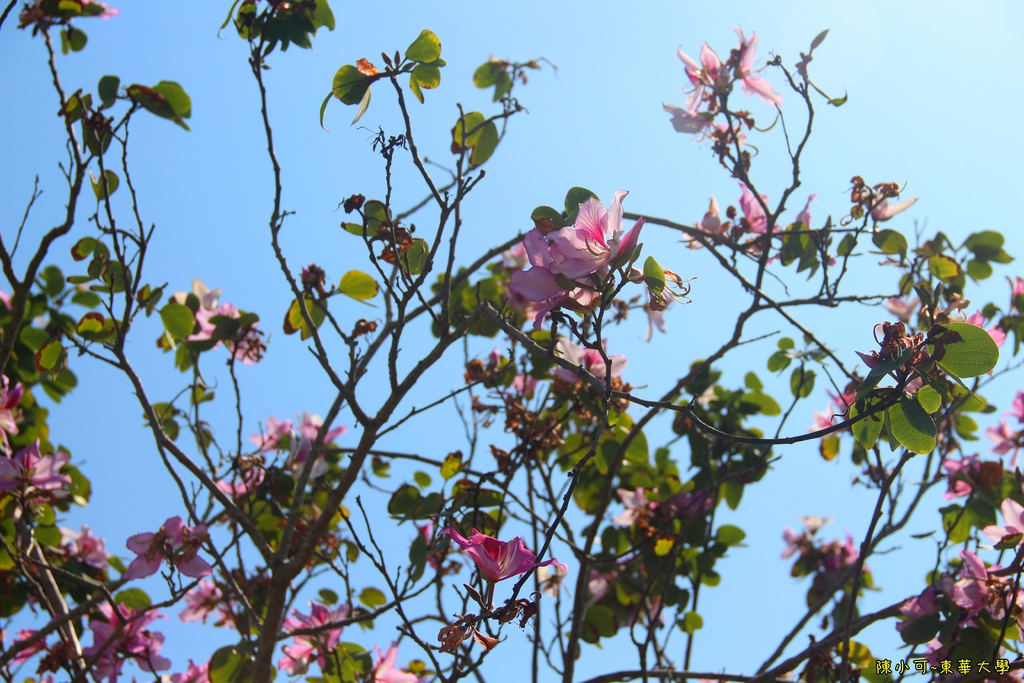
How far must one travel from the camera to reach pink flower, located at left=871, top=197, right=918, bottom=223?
75.4 inches

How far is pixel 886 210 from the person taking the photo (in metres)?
1.94

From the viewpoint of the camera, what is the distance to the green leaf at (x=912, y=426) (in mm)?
991

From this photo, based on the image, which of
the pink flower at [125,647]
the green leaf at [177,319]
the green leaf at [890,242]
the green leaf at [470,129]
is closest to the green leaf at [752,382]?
the green leaf at [890,242]

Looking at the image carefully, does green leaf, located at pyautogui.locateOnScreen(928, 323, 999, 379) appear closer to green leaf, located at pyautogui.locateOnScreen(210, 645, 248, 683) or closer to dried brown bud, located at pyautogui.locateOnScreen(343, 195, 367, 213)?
dried brown bud, located at pyautogui.locateOnScreen(343, 195, 367, 213)

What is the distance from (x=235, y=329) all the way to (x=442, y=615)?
0.98 meters

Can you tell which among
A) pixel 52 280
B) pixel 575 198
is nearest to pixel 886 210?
pixel 575 198

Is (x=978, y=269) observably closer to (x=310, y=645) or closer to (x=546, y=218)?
(x=546, y=218)

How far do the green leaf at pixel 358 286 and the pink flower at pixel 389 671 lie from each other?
0.92m

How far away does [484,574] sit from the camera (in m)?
0.91

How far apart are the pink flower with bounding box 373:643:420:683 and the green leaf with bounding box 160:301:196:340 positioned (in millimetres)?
989

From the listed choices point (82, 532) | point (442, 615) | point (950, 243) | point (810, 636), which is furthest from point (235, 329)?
point (950, 243)

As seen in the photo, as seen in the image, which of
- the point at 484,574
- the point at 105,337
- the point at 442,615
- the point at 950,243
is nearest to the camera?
the point at 484,574

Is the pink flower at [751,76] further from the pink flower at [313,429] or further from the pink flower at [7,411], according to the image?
the pink flower at [7,411]

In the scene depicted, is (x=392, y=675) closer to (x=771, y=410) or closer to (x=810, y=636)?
(x=810, y=636)
